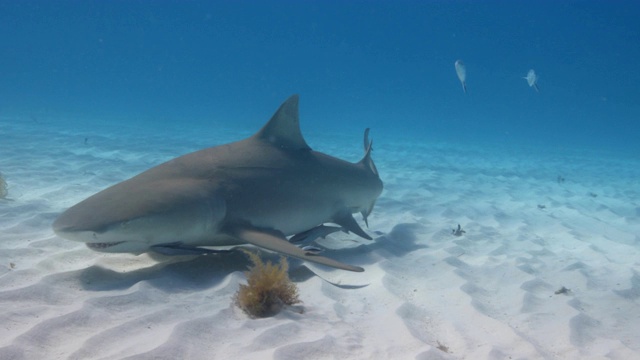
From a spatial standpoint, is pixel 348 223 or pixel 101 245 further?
pixel 348 223

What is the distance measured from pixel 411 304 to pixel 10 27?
177982 millimetres

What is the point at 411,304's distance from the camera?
11.3 ft

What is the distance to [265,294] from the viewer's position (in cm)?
301

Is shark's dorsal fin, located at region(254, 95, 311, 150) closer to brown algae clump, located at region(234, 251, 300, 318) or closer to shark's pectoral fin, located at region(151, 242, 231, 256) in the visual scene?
shark's pectoral fin, located at region(151, 242, 231, 256)

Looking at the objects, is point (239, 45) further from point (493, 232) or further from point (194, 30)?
point (493, 232)

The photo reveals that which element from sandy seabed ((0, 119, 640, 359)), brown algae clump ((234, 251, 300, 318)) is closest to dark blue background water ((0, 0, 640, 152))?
sandy seabed ((0, 119, 640, 359))

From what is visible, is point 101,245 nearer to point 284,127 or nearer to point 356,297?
point 356,297

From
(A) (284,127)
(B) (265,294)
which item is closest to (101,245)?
(B) (265,294)

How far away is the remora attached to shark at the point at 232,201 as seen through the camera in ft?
10.8

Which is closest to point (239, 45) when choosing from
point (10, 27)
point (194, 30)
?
point (194, 30)

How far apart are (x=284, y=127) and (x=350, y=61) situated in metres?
145

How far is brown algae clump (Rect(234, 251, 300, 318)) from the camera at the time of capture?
2.96 metres

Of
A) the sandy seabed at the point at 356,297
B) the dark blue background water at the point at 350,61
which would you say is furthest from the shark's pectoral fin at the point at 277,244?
the dark blue background water at the point at 350,61

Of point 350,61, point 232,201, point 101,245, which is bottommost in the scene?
point 101,245
